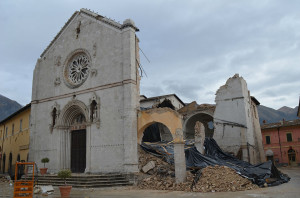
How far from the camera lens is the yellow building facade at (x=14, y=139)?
2416cm

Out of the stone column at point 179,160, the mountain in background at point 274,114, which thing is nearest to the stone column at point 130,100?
the stone column at point 179,160

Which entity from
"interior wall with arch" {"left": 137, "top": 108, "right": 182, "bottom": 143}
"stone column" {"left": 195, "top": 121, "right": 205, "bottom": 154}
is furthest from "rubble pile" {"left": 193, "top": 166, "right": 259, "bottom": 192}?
"stone column" {"left": 195, "top": 121, "right": 205, "bottom": 154}

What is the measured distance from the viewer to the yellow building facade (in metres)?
24.2

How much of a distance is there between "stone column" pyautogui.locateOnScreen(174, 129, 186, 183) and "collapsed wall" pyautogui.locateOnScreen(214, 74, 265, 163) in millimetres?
8410

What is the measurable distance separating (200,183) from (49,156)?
12.2 metres

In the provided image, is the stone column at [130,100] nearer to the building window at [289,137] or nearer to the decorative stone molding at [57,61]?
the decorative stone molding at [57,61]

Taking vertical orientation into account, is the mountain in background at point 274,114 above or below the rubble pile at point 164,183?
above

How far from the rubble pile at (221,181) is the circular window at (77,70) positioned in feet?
36.2

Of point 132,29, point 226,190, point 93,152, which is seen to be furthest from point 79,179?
point 132,29

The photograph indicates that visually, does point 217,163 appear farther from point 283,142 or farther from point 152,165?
point 283,142

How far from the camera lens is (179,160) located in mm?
13086

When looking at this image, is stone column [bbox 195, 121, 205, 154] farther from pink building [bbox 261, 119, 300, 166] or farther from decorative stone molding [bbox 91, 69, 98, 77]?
pink building [bbox 261, 119, 300, 166]

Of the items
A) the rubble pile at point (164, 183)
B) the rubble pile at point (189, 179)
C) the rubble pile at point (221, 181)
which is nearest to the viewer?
the rubble pile at point (221, 181)

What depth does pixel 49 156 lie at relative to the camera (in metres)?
19.0
